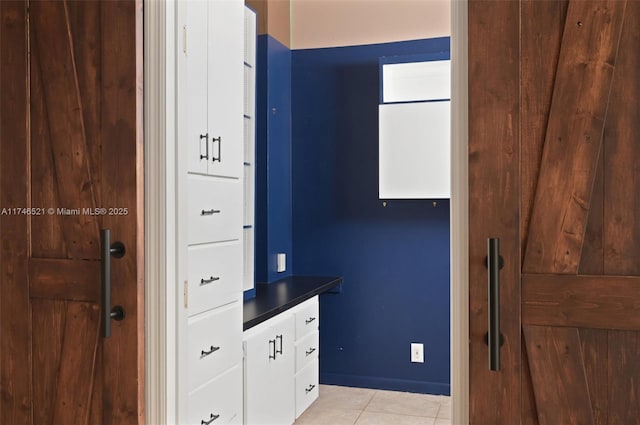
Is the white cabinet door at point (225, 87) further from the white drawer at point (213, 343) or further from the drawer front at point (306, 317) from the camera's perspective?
the drawer front at point (306, 317)

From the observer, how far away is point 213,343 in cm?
243

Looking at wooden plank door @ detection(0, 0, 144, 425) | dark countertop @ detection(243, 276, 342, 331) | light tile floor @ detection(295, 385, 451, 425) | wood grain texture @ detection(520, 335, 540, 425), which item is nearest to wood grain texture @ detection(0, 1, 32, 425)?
wooden plank door @ detection(0, 0, 144, 425)

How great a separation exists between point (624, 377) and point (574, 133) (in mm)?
612

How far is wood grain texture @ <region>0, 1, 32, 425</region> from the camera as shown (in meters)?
2.06

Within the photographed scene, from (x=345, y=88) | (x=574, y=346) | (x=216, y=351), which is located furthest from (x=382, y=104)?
(x=574, y=346)

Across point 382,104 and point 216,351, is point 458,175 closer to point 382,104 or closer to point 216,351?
point 216,351

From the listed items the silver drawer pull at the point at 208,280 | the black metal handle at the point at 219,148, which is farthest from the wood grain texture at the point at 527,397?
the black metal handle at the point at 219,148

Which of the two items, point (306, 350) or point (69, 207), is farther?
point (306, 350)

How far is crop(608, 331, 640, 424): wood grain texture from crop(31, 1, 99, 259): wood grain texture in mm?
1489

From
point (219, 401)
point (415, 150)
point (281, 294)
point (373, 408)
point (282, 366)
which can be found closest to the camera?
point (219, 401)

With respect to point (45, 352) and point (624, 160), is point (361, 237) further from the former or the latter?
point (624, 160)

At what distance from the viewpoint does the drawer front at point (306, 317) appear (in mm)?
3676

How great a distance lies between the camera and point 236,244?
8.93 feet

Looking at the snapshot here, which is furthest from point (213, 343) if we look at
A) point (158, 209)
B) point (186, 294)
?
point (158, 209)
